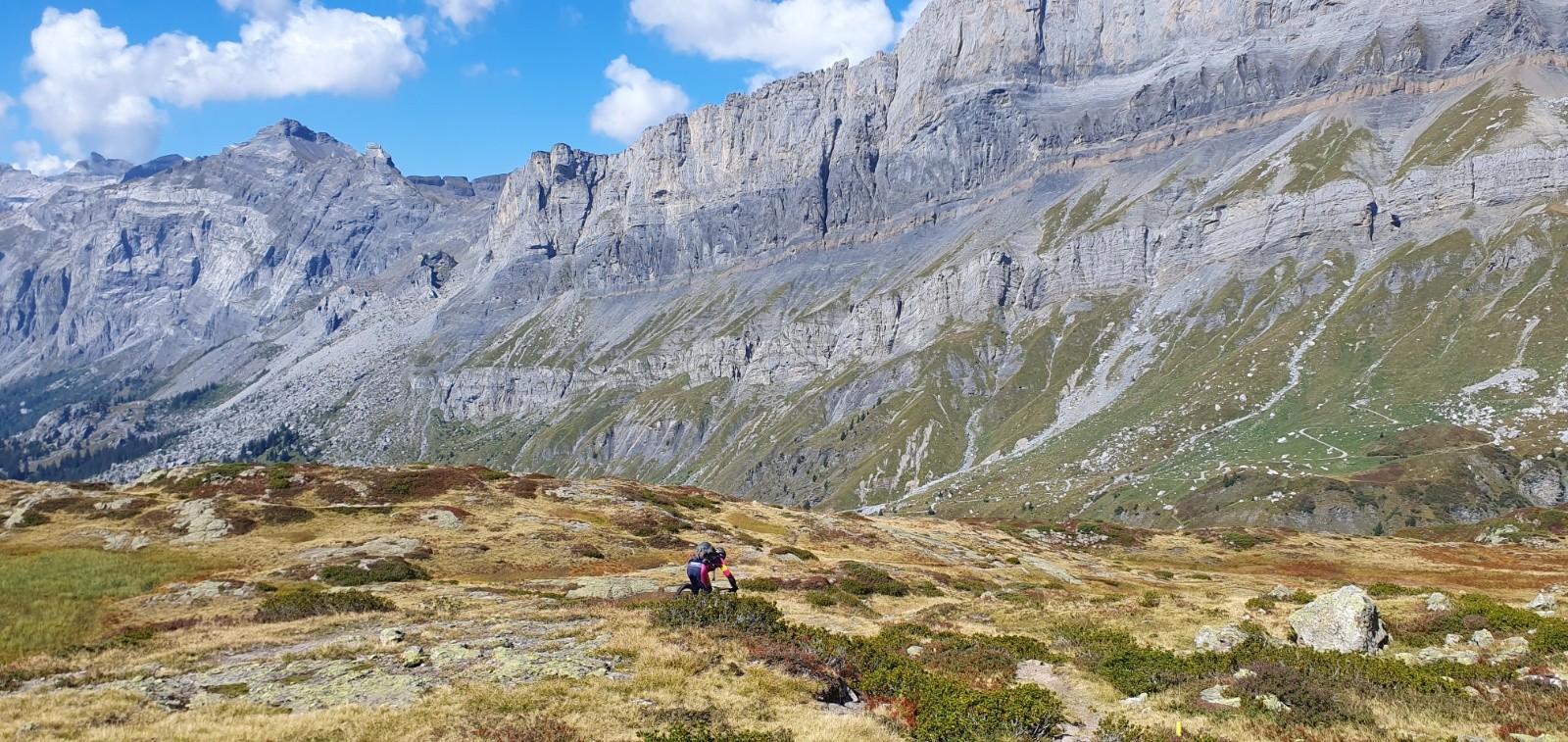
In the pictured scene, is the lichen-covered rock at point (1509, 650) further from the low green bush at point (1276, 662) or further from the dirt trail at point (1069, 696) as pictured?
the dirt trail at point (1069, 696)

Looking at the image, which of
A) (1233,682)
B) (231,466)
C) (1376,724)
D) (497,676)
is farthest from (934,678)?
(231,466)

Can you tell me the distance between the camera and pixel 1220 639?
1086 inches

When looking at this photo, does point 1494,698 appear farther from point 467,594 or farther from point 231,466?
point 231,466

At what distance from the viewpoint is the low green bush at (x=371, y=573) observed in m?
41.9

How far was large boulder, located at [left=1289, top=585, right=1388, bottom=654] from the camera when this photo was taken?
26094 millimetres

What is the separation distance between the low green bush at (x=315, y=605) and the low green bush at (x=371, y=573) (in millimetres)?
5933

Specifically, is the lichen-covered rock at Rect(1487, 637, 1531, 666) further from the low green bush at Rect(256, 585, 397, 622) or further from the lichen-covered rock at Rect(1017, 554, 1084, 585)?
the low green bush at Rect(256, 585, 397, 622)

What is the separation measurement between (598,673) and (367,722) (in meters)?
5.57

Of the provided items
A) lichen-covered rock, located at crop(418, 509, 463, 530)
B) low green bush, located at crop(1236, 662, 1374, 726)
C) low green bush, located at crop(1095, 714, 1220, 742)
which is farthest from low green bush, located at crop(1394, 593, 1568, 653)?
lichen-covered rock, located at crop(418, 509, 463, 530)

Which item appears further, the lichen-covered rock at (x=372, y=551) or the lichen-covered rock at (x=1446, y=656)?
the lichen-covered rock at (x=372, y=551)

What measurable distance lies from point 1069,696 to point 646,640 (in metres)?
11.9

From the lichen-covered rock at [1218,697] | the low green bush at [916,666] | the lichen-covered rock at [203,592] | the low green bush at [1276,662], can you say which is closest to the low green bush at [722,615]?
the low green bush at [916,666]

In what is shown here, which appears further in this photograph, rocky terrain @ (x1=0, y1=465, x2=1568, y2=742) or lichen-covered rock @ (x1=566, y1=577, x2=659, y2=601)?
lichen-covered rock @ (x1=566, y1=577, x2=659, y2=601)

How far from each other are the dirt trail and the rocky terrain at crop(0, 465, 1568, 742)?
0.15m
